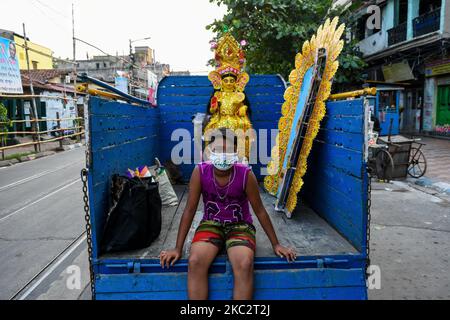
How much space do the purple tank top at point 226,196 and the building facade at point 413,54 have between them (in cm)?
1261

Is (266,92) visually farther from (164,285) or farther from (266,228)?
(164,285)

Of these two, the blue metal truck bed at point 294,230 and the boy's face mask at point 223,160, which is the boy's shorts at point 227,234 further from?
the boy's face mask at point 223,160

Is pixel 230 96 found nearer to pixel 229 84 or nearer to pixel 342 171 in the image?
pixel 229 84

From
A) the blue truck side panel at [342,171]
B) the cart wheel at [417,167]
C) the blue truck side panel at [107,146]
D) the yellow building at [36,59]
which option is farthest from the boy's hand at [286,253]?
the yellow building at [36,59]

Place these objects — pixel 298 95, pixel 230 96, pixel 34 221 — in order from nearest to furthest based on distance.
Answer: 1. pixel 298 95
2. pixel 230 96
3. pixel 34 221

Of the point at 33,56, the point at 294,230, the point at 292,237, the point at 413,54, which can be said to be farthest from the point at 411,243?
the point at 33,56

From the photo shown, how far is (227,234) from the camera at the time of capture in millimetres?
2637

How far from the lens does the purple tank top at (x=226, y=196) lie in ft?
8.67

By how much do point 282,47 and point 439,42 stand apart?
777 centimetres

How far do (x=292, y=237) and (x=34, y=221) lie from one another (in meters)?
4.32

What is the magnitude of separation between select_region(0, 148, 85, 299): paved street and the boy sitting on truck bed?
195 cm

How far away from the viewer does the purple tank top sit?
264 cm

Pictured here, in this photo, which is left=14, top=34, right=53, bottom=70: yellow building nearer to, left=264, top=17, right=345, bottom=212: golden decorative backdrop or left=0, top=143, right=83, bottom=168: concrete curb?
left=0, top=143, right=83, bottom=168: concrete curb

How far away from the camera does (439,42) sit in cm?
1432
